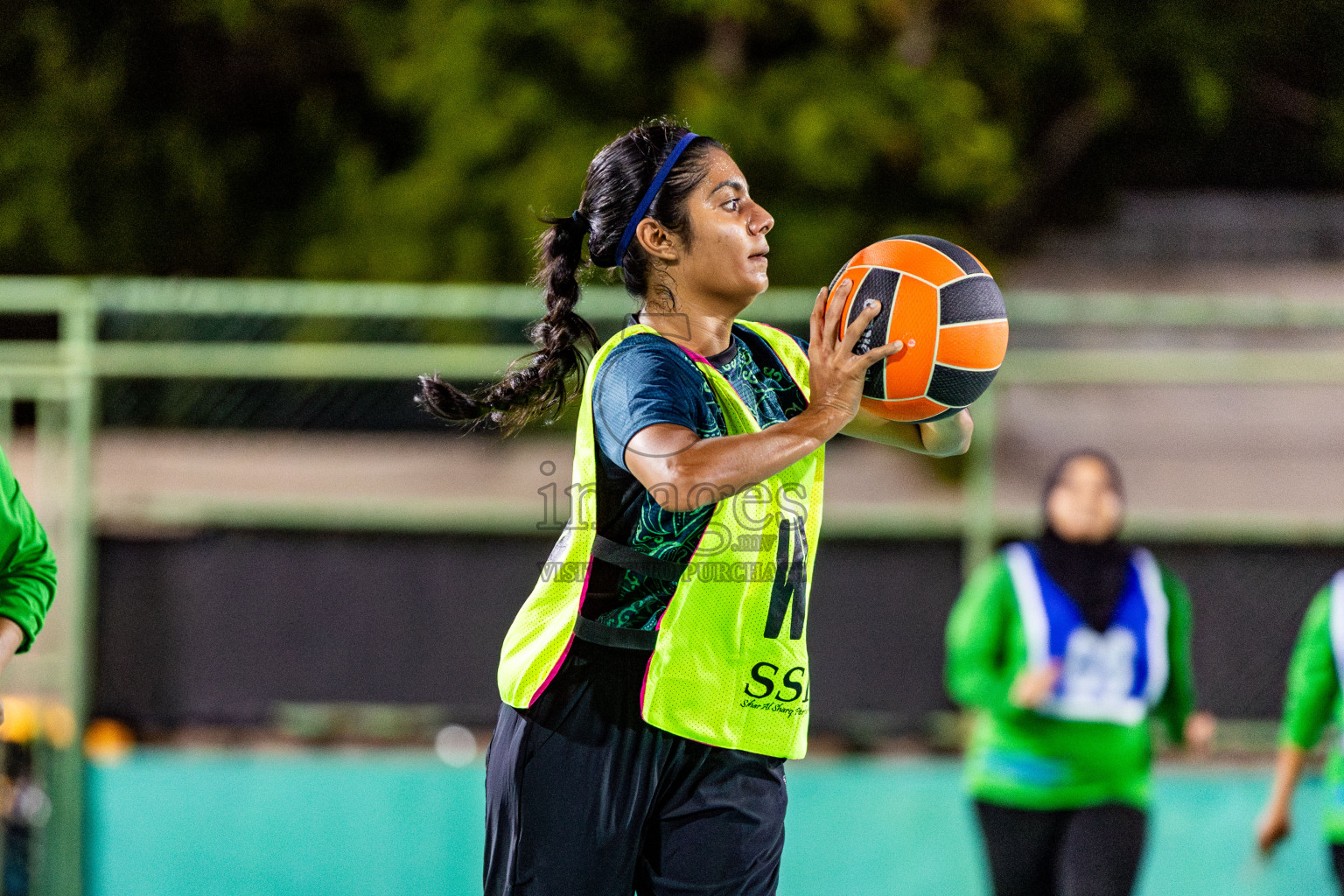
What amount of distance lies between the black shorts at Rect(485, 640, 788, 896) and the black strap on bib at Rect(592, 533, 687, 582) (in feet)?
0.50

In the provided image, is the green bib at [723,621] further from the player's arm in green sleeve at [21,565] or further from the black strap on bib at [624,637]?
the player's arm in green sleeve at [21,565]

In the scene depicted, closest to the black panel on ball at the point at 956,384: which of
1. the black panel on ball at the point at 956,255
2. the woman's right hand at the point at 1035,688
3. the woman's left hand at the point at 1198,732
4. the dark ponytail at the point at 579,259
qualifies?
the black panel on ball at the point at 956,255

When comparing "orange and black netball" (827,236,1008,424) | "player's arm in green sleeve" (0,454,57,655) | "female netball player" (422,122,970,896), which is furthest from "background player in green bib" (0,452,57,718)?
"orange and black netball" (827,236,1008,424)

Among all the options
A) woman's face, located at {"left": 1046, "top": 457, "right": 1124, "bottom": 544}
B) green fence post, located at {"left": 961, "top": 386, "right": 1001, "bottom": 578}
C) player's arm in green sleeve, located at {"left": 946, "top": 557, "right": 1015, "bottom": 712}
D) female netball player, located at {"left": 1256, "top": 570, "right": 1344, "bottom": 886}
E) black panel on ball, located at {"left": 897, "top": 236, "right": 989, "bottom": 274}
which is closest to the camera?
black panel on ball, located at {"left": 897, "top": 236, "right": 989, "bottom": 274}

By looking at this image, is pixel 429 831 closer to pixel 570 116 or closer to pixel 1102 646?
pixel 1102 646

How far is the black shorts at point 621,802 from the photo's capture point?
8.20 feet

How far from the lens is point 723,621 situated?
2510 millimetres

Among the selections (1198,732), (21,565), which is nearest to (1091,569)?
(1198,732)

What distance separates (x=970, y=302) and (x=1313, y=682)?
2.39m

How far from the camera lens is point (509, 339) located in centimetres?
824

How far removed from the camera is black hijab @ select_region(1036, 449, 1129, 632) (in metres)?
4.49

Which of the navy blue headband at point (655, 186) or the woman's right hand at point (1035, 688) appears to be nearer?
the navy blue headband at point (655, 186)

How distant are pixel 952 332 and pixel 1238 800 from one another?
3.83 meters

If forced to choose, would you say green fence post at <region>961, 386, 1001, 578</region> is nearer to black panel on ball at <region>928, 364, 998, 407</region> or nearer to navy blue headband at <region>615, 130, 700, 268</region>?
black panel on ball at <region>928, 364, 998, 407</region>
